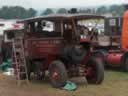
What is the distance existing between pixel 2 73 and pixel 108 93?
857cm

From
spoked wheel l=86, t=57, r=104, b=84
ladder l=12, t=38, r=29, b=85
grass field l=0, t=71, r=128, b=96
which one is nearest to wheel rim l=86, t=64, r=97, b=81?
spoked wheel l=86, t=57, r=104, b=84

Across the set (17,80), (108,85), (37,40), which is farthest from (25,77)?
(108,85)

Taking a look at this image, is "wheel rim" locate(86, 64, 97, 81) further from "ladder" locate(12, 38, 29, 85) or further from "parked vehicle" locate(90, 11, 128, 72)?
"parked vehicle" locate(90, 11, 128, 72)

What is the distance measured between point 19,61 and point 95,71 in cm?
301

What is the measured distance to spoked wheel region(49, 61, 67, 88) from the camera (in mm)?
17453

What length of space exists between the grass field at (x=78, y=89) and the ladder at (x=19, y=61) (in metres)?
0.35

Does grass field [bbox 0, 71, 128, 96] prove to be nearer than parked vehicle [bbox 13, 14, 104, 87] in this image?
Yes

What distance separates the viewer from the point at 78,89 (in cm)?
1716

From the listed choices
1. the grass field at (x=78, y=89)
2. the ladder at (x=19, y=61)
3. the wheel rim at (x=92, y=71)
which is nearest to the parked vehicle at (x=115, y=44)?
the grass field at (x=78, y=89)

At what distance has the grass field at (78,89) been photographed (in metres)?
16.2

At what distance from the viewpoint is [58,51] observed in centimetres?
1798

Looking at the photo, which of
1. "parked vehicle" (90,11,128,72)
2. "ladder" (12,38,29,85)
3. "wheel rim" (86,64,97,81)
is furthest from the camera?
"parked vehicle" (90,11,128,72)

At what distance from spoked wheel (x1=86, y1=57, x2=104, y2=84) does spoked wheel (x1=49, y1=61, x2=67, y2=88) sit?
4.18 ft

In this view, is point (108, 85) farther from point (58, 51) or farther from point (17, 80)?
point (17, 80)
